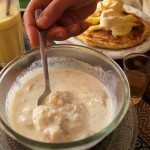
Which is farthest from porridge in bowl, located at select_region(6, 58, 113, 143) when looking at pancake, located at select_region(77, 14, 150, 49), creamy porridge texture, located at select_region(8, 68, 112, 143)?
pancake, located at select_region(77, 14, 150, 49)

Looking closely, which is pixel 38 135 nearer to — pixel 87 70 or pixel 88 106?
pixel 88 106

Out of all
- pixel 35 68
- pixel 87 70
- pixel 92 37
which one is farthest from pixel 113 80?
pixel 92 37

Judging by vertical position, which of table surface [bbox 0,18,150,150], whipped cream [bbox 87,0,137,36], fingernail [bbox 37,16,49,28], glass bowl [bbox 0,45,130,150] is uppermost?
fingernail [bbox 37,16,49,28]

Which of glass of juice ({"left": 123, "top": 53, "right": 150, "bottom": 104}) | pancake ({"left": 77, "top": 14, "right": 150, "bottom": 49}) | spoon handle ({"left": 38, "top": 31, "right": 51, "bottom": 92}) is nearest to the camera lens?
spoon handle ({"left": 38, "top": 31, "right": 51, "bottom": 92})

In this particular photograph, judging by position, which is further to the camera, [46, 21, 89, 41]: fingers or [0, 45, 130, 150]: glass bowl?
[46, 21, 89, 41]: fingers

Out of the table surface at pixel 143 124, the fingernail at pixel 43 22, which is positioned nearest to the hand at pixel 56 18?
the fingernail at pixel 43 22

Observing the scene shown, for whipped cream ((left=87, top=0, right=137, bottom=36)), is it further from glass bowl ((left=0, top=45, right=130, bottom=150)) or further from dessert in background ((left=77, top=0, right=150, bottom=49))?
glass bowl ((left=0, top=45, right=130, bottom=150))
